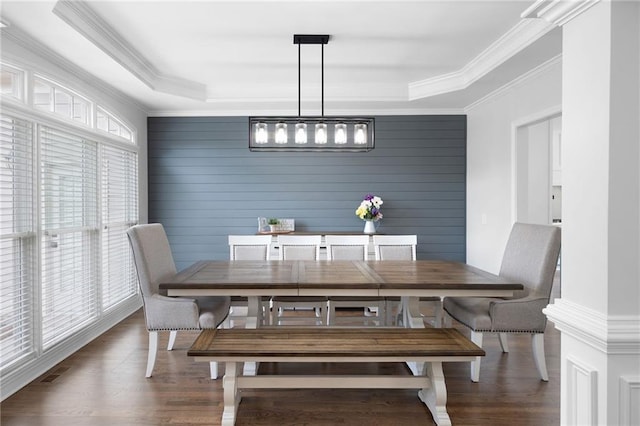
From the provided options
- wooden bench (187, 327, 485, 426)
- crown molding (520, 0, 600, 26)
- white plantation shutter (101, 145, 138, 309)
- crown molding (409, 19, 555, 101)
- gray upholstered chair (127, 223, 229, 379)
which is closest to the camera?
crown molding (520, 0, 600, 26)

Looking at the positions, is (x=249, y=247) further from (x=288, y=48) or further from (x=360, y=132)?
(x=288, y=48)

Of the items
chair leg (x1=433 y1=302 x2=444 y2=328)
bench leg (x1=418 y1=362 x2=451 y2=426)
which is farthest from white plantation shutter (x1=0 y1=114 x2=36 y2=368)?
chair leg (x1=433 y1=302 x2=444 y2=328)

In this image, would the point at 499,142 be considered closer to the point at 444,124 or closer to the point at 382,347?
the point at 444,124

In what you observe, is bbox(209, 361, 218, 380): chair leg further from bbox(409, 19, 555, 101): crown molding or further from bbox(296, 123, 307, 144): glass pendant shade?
bbox(409, 19, 555, 101): crown molding

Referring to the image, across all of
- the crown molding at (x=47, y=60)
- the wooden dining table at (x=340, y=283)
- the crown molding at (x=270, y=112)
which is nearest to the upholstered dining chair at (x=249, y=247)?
the wooden dining table at (x=340, y=283)

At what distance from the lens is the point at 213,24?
126 inches

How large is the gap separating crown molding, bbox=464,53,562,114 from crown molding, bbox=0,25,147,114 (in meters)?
3.94

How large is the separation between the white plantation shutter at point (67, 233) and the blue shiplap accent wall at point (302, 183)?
4.91 ft

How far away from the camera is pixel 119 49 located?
11.5 feet

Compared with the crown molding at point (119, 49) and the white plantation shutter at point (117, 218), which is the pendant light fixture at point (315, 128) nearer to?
the crown molding at point (119, 49)

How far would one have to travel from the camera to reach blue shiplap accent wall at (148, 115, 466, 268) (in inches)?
217

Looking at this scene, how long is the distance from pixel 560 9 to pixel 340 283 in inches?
71.6

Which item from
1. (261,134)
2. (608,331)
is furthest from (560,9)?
(261,134)

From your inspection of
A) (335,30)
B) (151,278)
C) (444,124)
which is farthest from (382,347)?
(444,124)
